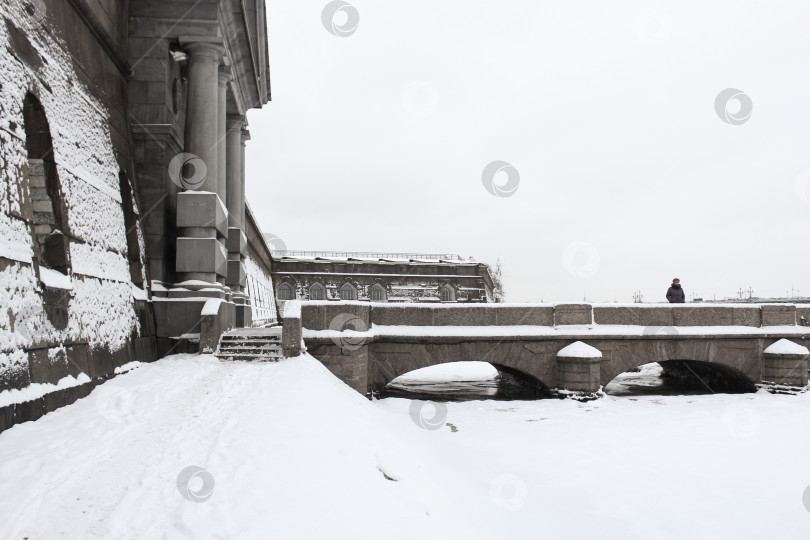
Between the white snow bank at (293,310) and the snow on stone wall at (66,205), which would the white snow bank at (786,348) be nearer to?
the white snow bank at (293,310)

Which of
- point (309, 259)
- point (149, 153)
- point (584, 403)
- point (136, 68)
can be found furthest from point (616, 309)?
point (309, 259)

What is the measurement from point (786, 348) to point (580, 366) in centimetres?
689

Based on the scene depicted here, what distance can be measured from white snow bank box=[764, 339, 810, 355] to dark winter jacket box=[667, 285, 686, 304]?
280 cm

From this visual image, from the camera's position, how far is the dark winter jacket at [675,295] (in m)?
17.4

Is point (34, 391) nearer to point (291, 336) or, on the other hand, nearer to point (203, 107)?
point (291, 336)

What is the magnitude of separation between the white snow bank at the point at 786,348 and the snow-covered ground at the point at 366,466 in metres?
2.77

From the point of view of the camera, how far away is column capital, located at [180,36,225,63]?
540 inches

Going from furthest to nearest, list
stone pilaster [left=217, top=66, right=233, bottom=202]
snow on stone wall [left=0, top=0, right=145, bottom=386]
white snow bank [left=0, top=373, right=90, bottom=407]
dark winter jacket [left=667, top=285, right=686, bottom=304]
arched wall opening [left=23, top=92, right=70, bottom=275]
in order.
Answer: dark winter jacket [left=667, top=285, right=686, bottom=304], stone pilaster [left=217, top=66, right=233, bottom=202], arched wall opening [left=23, top=92, right=70, bottom=275], snow on stone wall [left=0, top=0, right=145, bottom=386], white snow bank [left=0, top=373, right=90, bottom=407]

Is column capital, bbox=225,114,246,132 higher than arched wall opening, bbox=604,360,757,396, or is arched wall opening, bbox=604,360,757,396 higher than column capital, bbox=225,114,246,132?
column capital, bbox=225,114,246,132

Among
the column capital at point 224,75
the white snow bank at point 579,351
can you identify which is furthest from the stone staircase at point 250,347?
the column capital at point 224,75

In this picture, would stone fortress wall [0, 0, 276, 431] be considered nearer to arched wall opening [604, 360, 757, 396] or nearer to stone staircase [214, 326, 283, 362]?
stone staircase [214, 326, 283, 362]

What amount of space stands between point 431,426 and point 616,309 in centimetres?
730

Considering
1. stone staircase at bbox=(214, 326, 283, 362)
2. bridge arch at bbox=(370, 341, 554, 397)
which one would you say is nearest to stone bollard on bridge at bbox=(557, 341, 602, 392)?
bridge arch at bbox=(370, 341, 554, 397)

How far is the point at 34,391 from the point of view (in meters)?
6.10
